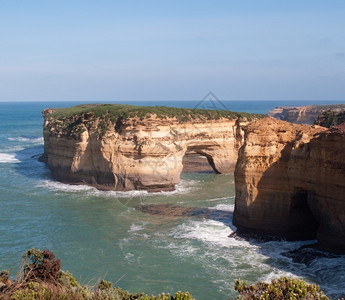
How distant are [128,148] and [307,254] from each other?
54.1ft

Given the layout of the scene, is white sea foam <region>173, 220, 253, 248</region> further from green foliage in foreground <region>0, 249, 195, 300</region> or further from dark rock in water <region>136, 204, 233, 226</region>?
green foliage in foreground <region>0, 249, 195, 300</region>

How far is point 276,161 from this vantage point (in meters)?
19.8

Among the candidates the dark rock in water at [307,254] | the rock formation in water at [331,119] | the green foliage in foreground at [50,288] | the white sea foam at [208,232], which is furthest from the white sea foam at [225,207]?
the green foliage in foreground at [50,288]

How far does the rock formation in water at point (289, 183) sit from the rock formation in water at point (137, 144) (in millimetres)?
11143

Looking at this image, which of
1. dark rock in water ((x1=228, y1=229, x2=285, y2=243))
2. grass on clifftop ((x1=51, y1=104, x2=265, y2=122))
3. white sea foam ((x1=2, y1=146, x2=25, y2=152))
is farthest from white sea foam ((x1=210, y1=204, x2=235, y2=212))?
white sea foam ((x1=2, y1=146, x2=25, y2=152))

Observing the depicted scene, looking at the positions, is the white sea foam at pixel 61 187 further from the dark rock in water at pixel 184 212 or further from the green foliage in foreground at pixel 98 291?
the green foliage in foreground at pixel 98 291

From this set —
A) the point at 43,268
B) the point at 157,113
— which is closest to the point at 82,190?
the point at 157,113

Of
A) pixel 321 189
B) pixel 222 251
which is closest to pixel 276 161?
pixel 321 189

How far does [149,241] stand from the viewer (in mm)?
19922

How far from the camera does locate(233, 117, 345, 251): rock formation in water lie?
17766 mm

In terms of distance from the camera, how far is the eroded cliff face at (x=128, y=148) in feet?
101

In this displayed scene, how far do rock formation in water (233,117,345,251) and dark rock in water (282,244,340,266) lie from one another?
0.43m

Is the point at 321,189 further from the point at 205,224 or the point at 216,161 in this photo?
the point at 216,161

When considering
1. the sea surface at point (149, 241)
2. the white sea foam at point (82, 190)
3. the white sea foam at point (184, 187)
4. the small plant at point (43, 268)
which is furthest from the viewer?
the white sea foam at point (184, 187)
